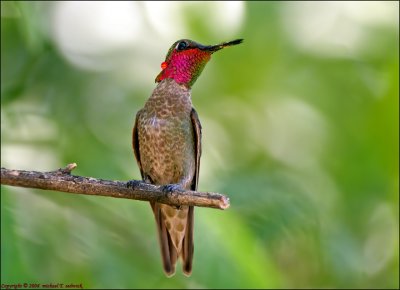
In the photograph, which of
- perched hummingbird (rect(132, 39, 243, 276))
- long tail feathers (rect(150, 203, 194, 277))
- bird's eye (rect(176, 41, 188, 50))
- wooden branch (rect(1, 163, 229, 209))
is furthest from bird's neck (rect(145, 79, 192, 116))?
wooden branch (rect(1, 163, 229, 209))

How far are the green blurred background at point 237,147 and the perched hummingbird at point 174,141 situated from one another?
2.04ft

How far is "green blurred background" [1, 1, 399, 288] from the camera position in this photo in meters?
6.52

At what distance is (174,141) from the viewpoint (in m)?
5.50

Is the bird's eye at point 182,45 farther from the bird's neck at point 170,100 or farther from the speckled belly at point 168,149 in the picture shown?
the speckled belly at point 168,149

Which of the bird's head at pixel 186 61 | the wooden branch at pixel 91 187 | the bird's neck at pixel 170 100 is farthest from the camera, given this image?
the bird's neck at pixel 170 100

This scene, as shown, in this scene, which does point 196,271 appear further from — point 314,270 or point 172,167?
point 314,270

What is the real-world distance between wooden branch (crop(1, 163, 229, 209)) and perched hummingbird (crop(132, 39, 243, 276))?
43.9 inches

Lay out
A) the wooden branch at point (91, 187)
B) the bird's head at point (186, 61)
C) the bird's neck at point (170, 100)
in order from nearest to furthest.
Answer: the wooden branch at point (91, 187) → the bird's head at point (186, 61) → the bird's neck at point (170, 100)

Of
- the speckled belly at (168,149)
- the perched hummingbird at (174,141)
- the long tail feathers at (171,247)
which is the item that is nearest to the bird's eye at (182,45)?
the perched hummingbird at (174,141)

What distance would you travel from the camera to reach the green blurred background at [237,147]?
6520 millimetres

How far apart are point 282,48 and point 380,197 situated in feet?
6.08

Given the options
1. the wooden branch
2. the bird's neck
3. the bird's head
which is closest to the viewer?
the wooden branch

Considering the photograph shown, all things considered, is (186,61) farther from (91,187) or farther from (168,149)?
(91,187)

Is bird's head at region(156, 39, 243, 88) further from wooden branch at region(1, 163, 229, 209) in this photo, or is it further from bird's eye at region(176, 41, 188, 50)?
wooden branch at region(1, 163, 229, 209)
